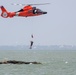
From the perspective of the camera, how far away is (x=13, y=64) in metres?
148

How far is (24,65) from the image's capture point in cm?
14475

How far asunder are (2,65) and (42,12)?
53642mm

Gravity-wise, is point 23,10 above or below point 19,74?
above

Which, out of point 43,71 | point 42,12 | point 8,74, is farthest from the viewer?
point 43,71

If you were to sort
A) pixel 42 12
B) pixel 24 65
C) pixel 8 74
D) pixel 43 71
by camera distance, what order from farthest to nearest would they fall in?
pixel 24 65, pixel 43 71, pixel 8 74, pixel 42 12

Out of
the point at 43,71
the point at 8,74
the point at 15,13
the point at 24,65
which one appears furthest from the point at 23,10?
the point at 24,65

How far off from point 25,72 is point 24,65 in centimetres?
2320

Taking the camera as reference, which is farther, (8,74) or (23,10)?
(8,74)

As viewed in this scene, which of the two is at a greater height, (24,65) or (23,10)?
(23,10)

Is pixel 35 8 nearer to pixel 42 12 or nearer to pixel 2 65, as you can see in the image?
pixel 42 12

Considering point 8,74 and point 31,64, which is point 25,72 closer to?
point 8,74

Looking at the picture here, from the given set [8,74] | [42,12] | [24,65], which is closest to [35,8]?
[42,12]

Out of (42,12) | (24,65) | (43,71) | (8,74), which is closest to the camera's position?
(42,12)

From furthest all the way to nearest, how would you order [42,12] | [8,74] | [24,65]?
[24,65] < [8,74] < [42,12]
